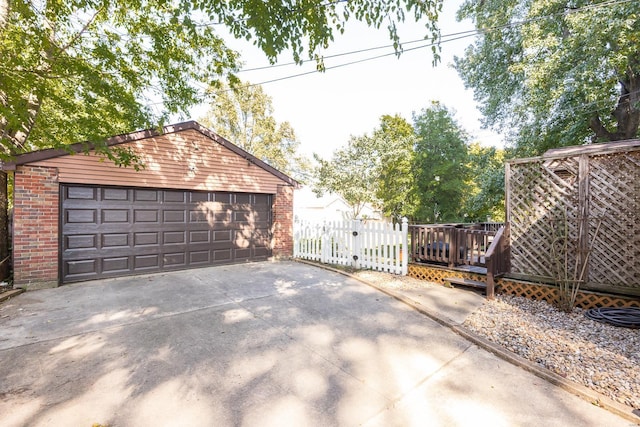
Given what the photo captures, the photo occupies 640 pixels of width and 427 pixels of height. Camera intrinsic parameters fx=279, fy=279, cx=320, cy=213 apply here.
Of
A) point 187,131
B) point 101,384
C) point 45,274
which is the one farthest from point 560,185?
point 45,274

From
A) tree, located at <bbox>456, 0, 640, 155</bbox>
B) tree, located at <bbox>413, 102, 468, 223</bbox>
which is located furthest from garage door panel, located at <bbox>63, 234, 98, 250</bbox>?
tree, located at <bbox>413, 102, 468, 223</bbox>

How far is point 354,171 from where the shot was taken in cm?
1539

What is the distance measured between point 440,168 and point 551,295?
12.2m

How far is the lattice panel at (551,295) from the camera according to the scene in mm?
4324

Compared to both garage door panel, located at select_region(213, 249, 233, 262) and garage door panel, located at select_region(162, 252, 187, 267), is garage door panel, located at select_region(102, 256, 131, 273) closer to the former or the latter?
garage door panel, located at select_region(162, 252, 187, 267)

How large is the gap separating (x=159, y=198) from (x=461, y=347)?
7128 millimetres

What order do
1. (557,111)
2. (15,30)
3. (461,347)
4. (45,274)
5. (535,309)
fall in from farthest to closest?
(557,111) < (45,274) < (15,30) < (535,309) < (461,347)

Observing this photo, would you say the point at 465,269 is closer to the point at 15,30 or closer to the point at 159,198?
the point at 159,198

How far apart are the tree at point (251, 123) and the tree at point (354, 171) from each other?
28.3ft

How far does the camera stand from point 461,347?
3.31 meters

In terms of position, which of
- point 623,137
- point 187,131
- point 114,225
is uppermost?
point 623,137

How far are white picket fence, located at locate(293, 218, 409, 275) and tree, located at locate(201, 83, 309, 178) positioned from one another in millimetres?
15098

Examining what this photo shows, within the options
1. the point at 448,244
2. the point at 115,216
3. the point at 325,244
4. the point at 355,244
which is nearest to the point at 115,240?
the point at 115,216

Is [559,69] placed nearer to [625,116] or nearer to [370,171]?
[625,116]
